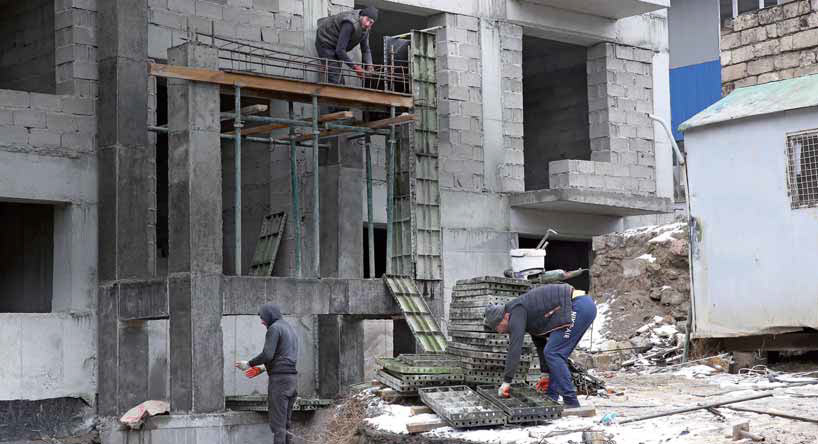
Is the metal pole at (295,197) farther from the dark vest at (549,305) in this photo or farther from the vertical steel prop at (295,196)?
the dark vest at (549,305)

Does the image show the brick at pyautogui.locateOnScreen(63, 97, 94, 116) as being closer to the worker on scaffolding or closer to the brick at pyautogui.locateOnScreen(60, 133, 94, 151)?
the brick at pyautogui.locateOnScreen(60, 133, 94, 151)

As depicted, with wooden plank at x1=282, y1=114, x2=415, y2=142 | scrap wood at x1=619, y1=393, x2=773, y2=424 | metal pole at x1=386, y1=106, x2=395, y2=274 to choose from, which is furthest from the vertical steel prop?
scrap wood at x1=619, y1=393, x2=773, y2=424

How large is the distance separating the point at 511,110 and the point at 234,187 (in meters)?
5.55

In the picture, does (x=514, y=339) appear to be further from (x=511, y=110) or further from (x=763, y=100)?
(x=511, y=110)

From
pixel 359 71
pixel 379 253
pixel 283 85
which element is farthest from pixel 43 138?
pixel 379 253

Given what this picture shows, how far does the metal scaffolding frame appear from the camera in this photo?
51.9 ft

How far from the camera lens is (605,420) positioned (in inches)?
486

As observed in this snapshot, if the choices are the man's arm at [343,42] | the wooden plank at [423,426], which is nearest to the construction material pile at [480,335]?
the wooden plank at [423,426]

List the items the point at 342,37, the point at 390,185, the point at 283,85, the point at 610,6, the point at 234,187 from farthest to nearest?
the point at 610,6, the point at 234,187, the point at 342,37, the point at 390,185, the point at 283,85

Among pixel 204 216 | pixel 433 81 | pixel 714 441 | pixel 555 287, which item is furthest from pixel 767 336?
pixel 204 216

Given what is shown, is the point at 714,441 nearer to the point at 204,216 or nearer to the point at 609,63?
the point at 204,216

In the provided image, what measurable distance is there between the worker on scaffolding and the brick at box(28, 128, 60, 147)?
409cm

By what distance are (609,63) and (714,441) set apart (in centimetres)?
1350

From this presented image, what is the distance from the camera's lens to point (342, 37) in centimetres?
1830
